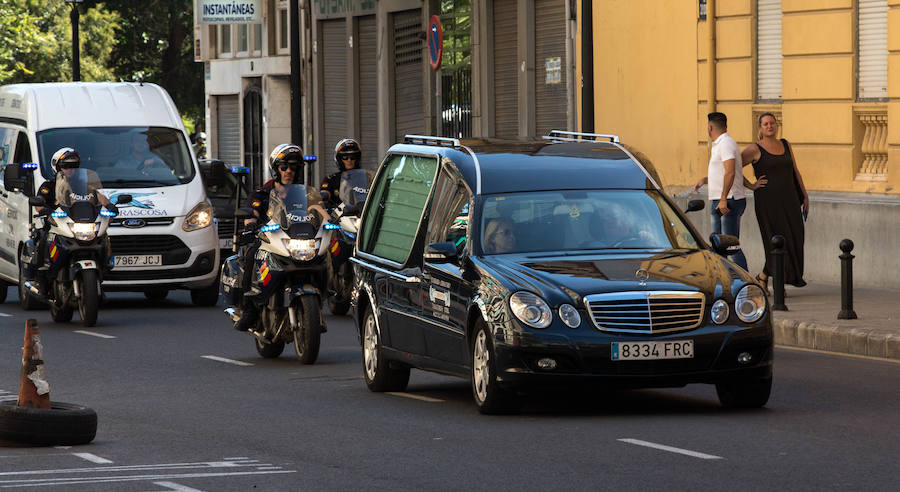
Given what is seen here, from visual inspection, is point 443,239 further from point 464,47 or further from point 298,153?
point 464,47

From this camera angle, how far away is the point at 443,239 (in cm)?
1231

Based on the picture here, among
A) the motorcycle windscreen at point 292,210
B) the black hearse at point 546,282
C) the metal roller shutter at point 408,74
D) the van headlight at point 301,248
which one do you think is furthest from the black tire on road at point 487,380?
the metal roller shutter at point 408,74

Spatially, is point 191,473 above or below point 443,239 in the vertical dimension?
below

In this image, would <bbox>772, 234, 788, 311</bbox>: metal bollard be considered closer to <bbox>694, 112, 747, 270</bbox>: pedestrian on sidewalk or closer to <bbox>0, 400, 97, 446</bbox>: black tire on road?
<bbox>694, 112, 747, 270</bbox>: pedestrian on sidewalk

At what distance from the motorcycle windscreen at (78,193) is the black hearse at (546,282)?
632 centimetres

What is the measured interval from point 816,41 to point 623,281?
1218 cm

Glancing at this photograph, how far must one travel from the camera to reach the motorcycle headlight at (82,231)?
63.6ft

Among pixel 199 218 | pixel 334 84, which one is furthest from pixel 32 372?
pixel 334 84

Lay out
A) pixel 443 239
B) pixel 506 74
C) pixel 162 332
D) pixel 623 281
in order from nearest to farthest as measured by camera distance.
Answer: pixel 623 281, pixel 443 239, pixel 162 332, pixel 506 74

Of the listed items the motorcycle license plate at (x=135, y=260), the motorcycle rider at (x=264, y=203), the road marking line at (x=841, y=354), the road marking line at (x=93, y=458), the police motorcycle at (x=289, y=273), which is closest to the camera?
the road marking line at (x=93, y=458)

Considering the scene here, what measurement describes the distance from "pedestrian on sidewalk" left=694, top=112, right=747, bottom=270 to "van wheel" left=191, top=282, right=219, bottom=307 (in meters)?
5.72

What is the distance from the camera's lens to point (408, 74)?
126 ft

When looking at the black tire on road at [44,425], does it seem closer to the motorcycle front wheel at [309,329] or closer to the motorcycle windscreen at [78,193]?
the motorcycle front wheel at [309,329]

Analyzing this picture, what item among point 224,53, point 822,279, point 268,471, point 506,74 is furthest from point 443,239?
point 224,53
